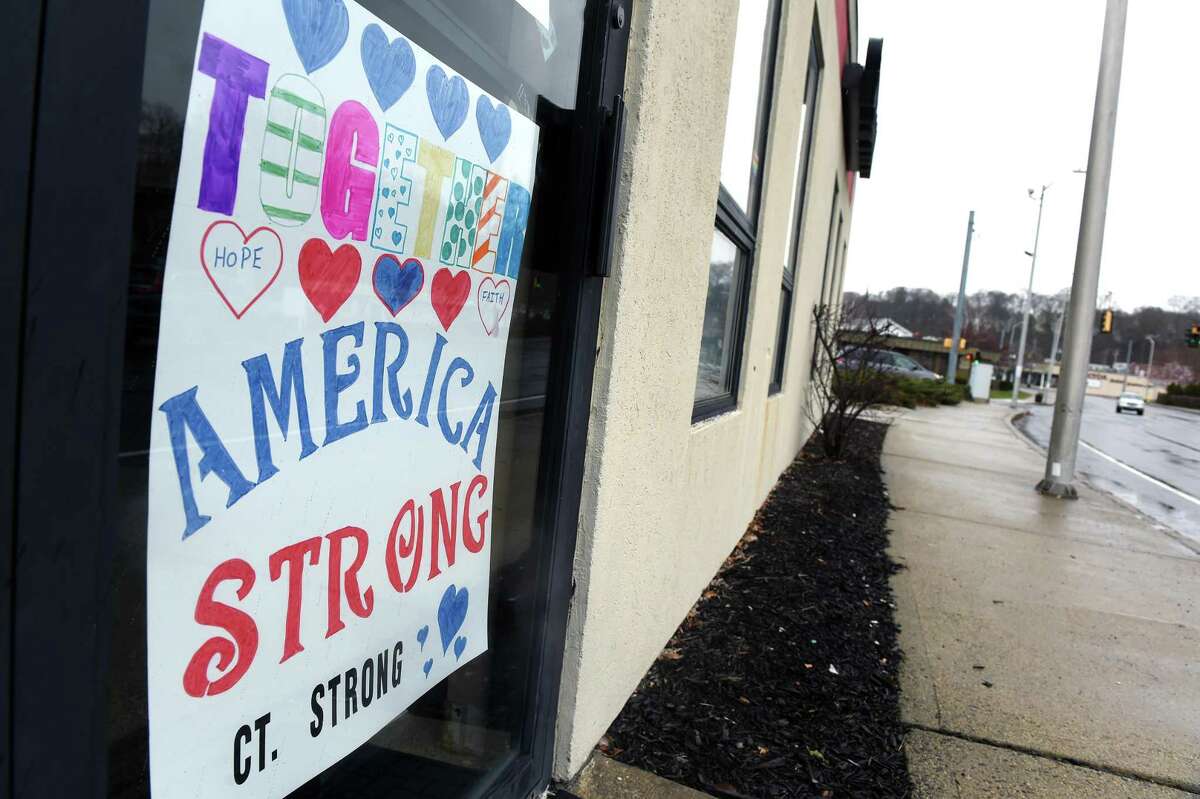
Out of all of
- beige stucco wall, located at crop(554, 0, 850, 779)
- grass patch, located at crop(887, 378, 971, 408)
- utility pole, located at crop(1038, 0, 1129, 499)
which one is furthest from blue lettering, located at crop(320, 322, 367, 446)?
grass patch, located at crop(887, 378, 971, 408)

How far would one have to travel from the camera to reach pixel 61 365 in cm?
80

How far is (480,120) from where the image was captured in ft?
5.07

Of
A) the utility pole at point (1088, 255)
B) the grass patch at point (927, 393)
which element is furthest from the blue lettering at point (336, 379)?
the grass patch at point (927, 393)

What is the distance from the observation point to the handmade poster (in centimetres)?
99

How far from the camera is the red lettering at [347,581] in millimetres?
1323

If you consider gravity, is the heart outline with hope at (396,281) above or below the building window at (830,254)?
below

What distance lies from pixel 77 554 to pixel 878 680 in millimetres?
3212

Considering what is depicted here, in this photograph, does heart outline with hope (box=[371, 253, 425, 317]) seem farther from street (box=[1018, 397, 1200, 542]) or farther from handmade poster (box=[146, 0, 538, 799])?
street (box=[1018, 397, 1200, 542])

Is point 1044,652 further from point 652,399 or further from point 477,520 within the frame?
point 477,520

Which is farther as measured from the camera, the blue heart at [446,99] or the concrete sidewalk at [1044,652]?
the concrete sidewalk at [1044,652]

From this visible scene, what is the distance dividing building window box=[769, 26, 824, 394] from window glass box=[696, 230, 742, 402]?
6.54 ft

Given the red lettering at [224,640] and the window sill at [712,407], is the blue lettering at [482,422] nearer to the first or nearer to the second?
the red lettering at [224,640]

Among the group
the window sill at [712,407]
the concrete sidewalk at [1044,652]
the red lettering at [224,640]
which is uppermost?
the window sill at [712,407]

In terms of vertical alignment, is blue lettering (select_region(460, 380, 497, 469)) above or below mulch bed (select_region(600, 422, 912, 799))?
above
